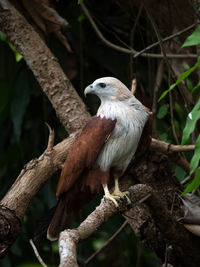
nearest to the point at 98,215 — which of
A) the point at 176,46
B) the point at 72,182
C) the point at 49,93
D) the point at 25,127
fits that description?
the point at 72,182

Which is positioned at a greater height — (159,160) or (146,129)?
(146,129)

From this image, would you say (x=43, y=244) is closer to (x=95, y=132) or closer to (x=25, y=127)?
(x=25, y=127)

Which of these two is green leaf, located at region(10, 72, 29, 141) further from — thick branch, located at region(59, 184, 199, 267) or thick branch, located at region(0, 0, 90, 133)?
thick branch, located at region(59, 184, 199, 267)

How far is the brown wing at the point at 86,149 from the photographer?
3.39 metres

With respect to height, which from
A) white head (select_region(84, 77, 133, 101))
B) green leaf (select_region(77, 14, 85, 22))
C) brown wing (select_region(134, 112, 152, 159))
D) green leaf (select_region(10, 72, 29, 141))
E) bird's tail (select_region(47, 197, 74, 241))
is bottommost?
bird's tail (select_region(47, 197, 74, 241))

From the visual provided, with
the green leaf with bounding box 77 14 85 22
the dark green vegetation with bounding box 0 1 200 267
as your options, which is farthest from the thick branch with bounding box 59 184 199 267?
the green leaf with bounding box 77 14 85 22

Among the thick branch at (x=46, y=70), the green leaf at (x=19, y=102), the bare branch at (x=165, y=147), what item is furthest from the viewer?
the green leaf at (x=19, y=102)

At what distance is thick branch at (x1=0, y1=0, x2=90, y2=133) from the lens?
4223mm

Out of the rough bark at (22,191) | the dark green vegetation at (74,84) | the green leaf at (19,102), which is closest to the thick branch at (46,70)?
the rough bark at (22,191)

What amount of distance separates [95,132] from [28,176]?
0.60 metres

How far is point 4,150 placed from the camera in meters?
5.93

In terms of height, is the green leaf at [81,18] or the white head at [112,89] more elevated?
the green leaf at [81,18]

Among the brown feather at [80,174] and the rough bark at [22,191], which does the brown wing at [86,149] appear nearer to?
the brown feather at [80,174]

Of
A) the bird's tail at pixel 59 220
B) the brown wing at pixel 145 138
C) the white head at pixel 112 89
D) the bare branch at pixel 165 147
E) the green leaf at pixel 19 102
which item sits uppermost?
the white head at pixel 112 89
